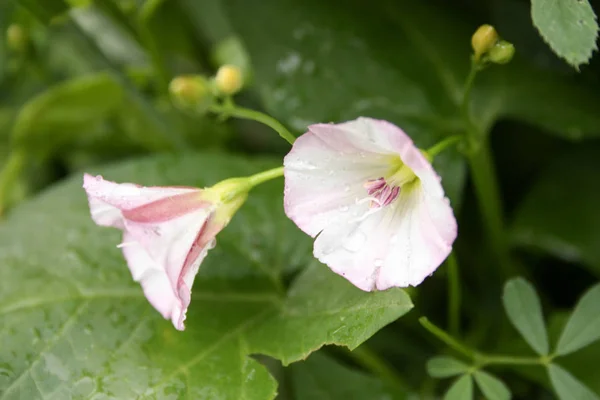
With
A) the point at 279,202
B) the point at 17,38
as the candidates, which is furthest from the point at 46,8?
the point at 279,202

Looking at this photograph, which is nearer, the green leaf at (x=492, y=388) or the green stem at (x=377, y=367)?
the green leaf at (x=492, y=388)

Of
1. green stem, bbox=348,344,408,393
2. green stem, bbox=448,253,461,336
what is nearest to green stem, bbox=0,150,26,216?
green stem, bbox=348,344,408,393

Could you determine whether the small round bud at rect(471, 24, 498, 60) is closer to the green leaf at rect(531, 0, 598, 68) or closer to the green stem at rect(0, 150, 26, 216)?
the green leaf at rect(531, 0, 598, 68)

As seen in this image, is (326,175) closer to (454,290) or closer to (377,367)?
(454,290)

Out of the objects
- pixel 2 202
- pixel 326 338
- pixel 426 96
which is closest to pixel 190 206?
pixel 326 338

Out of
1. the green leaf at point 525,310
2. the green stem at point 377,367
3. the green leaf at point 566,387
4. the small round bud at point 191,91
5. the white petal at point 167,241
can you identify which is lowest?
the green stem at point 377,367

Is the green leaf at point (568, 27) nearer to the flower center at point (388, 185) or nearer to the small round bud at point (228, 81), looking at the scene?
the flower center at point (388, 185)

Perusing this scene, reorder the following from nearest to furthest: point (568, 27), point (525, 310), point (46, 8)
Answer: point (568, 27)
point (525, 310)
point (46, 8)

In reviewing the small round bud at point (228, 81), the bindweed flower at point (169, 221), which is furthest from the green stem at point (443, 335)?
the small round bud at point (228, 81)
